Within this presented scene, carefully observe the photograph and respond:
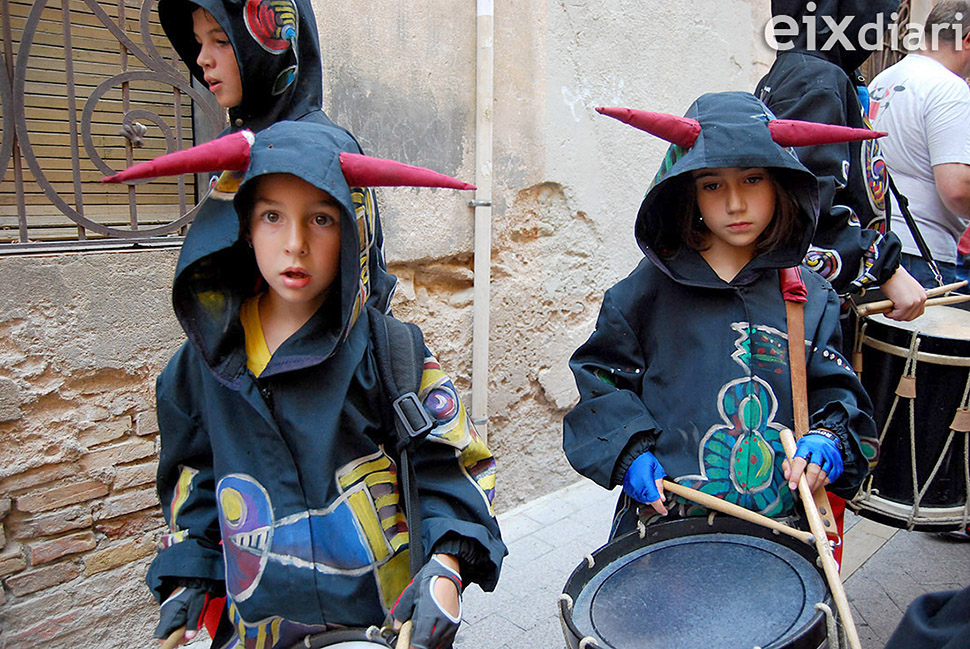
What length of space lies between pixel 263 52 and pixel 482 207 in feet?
5.03

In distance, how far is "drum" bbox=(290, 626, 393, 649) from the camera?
4.49 ft

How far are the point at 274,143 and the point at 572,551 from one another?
2.54 m

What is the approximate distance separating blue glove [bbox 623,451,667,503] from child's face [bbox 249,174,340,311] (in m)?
0.86

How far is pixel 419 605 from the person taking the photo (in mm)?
1347

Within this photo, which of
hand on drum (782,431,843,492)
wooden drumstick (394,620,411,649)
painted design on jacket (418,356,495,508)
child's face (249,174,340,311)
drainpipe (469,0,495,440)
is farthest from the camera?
drainpipe (469,0,495,440)

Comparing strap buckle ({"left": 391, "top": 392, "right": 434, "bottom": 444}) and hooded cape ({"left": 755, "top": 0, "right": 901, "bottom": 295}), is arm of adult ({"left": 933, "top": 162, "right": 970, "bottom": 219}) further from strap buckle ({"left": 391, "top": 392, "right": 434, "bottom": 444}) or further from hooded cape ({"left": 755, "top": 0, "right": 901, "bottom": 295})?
strap buckle ({"left": 391, "top": 392, "right": 434, "bottom": 444})

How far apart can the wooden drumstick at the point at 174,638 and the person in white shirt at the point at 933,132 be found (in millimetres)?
2815

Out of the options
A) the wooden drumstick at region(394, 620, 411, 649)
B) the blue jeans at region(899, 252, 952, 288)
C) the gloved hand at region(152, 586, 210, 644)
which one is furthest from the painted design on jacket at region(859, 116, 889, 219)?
the gloved hand at region(152, 586, 210, 644)

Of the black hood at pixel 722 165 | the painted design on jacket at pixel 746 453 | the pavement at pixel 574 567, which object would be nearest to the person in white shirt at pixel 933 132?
the pavement at pixel 574 567

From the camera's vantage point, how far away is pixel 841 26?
2.64m

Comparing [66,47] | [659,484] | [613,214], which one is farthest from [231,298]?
[613,214]

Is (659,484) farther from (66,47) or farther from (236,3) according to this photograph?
(66,47)

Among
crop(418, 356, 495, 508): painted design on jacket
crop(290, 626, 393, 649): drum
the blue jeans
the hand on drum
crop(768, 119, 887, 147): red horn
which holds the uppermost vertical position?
crop(768, 119, 887, 147): red horn

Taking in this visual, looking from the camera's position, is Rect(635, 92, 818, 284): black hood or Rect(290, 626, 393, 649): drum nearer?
Rect(290, 626, 393, 649): drum
